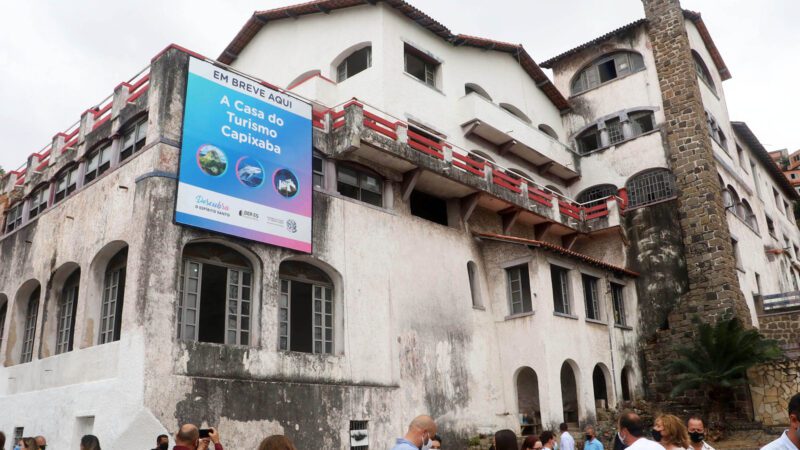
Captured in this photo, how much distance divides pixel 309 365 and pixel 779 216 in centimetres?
3038

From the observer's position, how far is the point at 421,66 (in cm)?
2319

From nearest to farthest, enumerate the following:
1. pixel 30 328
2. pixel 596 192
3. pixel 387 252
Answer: pixel 387 252 → pixel 30 328 → pixel 596 192

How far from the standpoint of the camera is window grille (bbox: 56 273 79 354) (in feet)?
54.1

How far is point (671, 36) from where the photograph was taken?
26.4 metres

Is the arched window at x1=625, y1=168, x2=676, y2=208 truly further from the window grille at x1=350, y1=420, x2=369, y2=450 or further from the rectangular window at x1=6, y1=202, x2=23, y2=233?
the rectangular window at x1=6, y1=202, x2=23, y2=233

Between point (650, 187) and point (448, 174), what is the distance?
10.3 meters

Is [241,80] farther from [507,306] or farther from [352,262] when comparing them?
[507,306]

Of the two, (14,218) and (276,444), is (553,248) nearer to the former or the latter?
(276,444)

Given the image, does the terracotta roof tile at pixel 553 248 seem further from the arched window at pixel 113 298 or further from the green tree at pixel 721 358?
the arched window at pixel 113 298

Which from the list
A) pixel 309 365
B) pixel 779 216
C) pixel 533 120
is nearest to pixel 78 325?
pixel 309 365


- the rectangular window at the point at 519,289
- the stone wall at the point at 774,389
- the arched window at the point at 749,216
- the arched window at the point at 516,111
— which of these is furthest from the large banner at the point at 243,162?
the arched window at the point at 749,216

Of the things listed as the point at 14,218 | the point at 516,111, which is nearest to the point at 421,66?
the point at 516,111

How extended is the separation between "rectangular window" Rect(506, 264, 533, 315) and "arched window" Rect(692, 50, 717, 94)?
43.6ft

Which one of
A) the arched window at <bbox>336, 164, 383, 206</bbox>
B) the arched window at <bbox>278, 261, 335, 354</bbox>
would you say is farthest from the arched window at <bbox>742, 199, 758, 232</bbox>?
the arched window at <bbox>278, 261, 335, 354</bbox>
